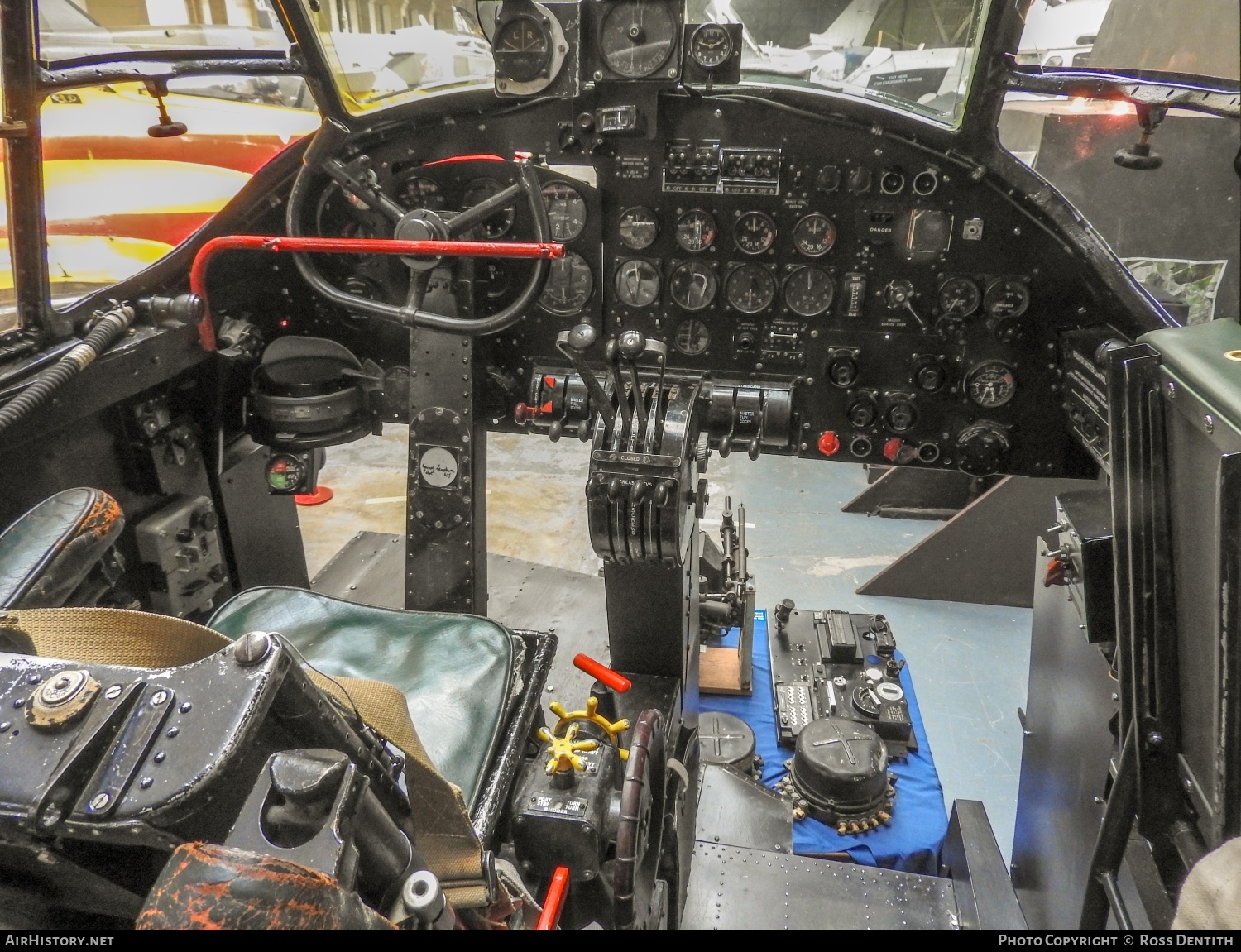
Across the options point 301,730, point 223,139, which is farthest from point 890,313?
point 223,139

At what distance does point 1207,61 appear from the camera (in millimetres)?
1885

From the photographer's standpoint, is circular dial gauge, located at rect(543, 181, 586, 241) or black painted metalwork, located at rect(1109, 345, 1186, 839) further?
circular dial gauge, located at rect(543, 181, 586, 241)

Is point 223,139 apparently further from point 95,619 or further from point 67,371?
point 95,619

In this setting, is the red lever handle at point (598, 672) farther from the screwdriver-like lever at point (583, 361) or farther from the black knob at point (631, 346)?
the black knob at point (631, 346)

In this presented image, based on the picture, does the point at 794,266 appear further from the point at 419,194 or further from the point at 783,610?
the point at 783,610

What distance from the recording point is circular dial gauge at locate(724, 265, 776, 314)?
2482 mm

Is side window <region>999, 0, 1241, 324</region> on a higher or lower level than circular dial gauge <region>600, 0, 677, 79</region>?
lower

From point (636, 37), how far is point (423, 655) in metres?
1.71

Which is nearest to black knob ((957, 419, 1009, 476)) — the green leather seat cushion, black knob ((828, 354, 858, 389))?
black knob ((828, 354, 858, 389))

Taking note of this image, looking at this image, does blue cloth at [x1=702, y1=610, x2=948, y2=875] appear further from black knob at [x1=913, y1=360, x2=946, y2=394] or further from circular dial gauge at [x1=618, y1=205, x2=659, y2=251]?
circular dial gauge at [x1=618, y1=205, x2=659, y2=251]

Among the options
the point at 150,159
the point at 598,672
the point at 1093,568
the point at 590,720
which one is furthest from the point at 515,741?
the point at 150,159

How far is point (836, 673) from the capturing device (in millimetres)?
3254

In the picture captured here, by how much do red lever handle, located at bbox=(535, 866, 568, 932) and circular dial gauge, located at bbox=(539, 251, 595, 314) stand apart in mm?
1729

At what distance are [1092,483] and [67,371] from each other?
3069 mm
